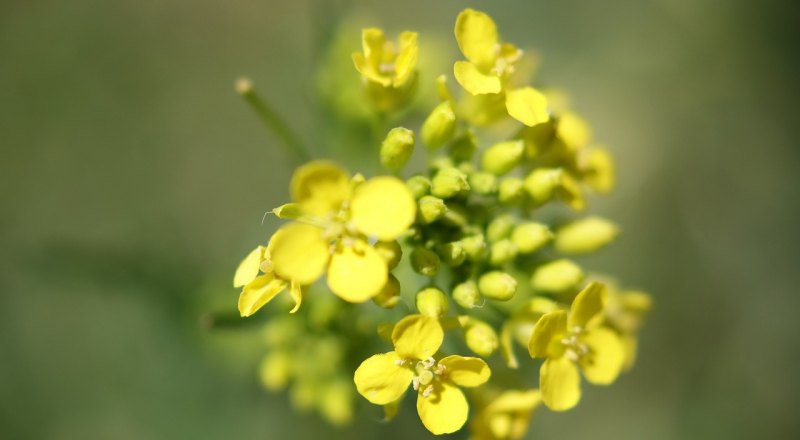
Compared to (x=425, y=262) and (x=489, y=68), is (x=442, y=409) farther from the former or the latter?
(x=489, y=68)

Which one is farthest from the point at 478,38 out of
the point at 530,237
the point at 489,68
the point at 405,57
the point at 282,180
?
the point at 282,180

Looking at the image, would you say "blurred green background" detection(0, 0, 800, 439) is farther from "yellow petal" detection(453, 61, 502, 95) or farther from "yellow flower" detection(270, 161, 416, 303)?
"yellow flower" detection(270, 161, 416, 303)

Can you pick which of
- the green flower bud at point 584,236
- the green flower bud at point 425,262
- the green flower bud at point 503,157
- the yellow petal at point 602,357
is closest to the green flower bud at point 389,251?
the green flower bud at point 425,262

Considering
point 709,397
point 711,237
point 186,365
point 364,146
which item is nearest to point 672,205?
point 711,237

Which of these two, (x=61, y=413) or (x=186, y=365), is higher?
(x=186, y=365)

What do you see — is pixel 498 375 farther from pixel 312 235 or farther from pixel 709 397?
pixel 709 397

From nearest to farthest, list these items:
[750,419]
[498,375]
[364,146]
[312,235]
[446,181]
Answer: [312,235]
[446,181]
[498,375]
[364,146]
[750,419]
